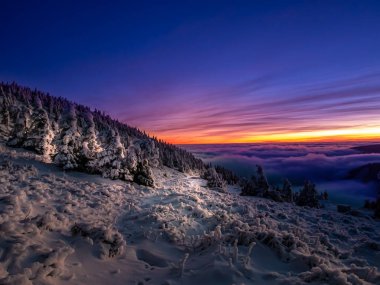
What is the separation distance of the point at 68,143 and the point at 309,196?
4252cm

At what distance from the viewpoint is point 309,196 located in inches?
1908

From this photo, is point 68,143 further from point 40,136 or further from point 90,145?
point 40,136

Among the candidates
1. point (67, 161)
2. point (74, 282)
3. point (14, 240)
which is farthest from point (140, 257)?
point (67, 161)

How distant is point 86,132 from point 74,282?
25.1 m

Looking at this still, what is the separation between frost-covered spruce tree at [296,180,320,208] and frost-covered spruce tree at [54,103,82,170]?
4096 centimetres

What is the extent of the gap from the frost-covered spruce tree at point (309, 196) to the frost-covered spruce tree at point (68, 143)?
40962mm

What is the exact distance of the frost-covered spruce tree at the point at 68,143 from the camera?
929 inches

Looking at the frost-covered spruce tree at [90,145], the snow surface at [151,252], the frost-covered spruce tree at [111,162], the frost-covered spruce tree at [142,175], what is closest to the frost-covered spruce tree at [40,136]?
the frost-covered spruce tree at [90,145]

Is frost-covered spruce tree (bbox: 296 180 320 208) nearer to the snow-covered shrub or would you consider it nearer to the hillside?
Result: the hillside

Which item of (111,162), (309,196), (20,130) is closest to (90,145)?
(111,162)

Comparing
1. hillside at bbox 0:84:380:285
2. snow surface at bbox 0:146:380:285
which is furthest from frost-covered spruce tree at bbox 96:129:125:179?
snow surface at bbox 0:146:380:285

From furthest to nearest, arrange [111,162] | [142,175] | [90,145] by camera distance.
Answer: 1. [90,145]
2. [142,175]
3. [111,162]

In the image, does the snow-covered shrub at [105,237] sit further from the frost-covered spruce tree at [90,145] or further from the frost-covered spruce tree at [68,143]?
the frost-covered spruce tree at [90,145]

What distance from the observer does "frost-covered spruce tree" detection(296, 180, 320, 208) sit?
48.0 metres
